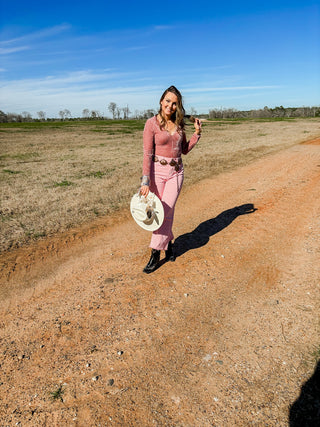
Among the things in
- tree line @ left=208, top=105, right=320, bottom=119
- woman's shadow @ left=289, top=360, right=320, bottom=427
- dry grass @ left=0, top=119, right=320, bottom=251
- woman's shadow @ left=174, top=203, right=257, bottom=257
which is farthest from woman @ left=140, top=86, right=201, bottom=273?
tree line @ left=208, top=105, right=320, bottom=119

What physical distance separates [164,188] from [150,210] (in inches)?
17.3

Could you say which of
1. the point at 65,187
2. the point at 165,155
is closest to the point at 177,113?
the point at 165,155

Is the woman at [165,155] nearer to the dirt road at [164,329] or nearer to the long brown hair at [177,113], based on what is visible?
the long brown hair at [177,113]

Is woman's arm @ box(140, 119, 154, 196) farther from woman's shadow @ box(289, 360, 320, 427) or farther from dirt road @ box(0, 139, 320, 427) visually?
woman's shadow @ box(289, 360, 320, 427)

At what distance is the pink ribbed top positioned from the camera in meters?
3.82

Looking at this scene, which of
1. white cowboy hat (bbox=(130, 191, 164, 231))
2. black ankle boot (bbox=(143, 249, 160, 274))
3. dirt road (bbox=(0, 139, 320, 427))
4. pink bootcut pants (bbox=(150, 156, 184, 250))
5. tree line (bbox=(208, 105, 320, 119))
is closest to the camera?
dirt road (bbox=(0, 139, 320, 427))

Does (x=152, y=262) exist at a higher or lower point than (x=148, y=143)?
lower

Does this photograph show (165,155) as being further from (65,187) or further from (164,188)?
(65,187)

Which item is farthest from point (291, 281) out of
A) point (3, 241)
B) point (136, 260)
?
point (3, 241)

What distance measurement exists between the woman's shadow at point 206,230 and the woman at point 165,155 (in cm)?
79

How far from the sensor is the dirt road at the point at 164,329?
2.41 metres

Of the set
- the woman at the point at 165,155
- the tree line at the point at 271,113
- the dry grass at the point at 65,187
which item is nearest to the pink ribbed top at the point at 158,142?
the woman at the point at 165,155

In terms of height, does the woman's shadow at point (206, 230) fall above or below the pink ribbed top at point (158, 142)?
below

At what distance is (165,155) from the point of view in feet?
13.1
